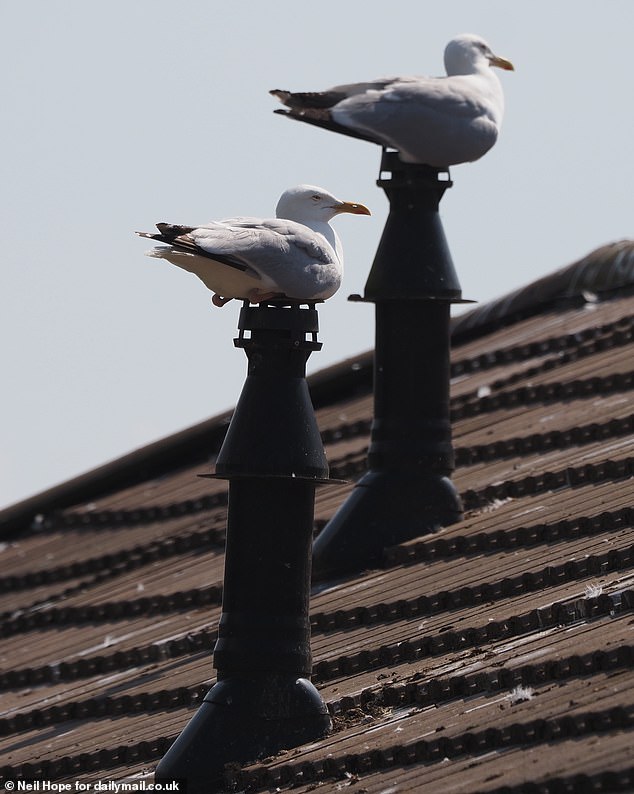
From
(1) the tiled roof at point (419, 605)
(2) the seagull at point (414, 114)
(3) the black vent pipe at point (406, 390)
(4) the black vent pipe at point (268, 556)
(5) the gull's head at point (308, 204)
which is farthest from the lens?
(3) the black vent pipe at point (406, 390)

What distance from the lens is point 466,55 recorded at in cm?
926

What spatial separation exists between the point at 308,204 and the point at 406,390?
1746mm

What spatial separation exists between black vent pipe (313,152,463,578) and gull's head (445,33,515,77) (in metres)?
0.62

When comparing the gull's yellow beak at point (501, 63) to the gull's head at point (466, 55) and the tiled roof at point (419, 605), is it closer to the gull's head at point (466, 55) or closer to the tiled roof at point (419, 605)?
the gull's head at point (466, 55)

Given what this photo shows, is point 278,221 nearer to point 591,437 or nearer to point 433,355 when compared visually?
point 433,355

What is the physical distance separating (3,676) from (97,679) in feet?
3.06

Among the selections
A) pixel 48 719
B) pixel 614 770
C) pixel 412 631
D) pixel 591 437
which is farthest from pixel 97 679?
pixel 614 770

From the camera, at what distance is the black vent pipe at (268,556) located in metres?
6.50

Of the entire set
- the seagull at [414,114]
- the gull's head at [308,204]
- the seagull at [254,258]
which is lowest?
the seagull at [254,258]

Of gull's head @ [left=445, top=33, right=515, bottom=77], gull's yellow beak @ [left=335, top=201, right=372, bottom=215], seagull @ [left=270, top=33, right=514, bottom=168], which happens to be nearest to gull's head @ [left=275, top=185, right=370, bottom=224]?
gull's yellow beak @ [left=335, top=201, right=372, bottom=215]

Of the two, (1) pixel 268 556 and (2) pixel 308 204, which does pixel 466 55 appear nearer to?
(2) pixel 308 204

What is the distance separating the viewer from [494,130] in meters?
8.87

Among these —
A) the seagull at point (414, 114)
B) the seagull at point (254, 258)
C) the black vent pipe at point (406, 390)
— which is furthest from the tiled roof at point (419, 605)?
the seagull at point (414, 114)

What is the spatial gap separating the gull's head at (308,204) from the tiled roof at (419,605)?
1510 mm
